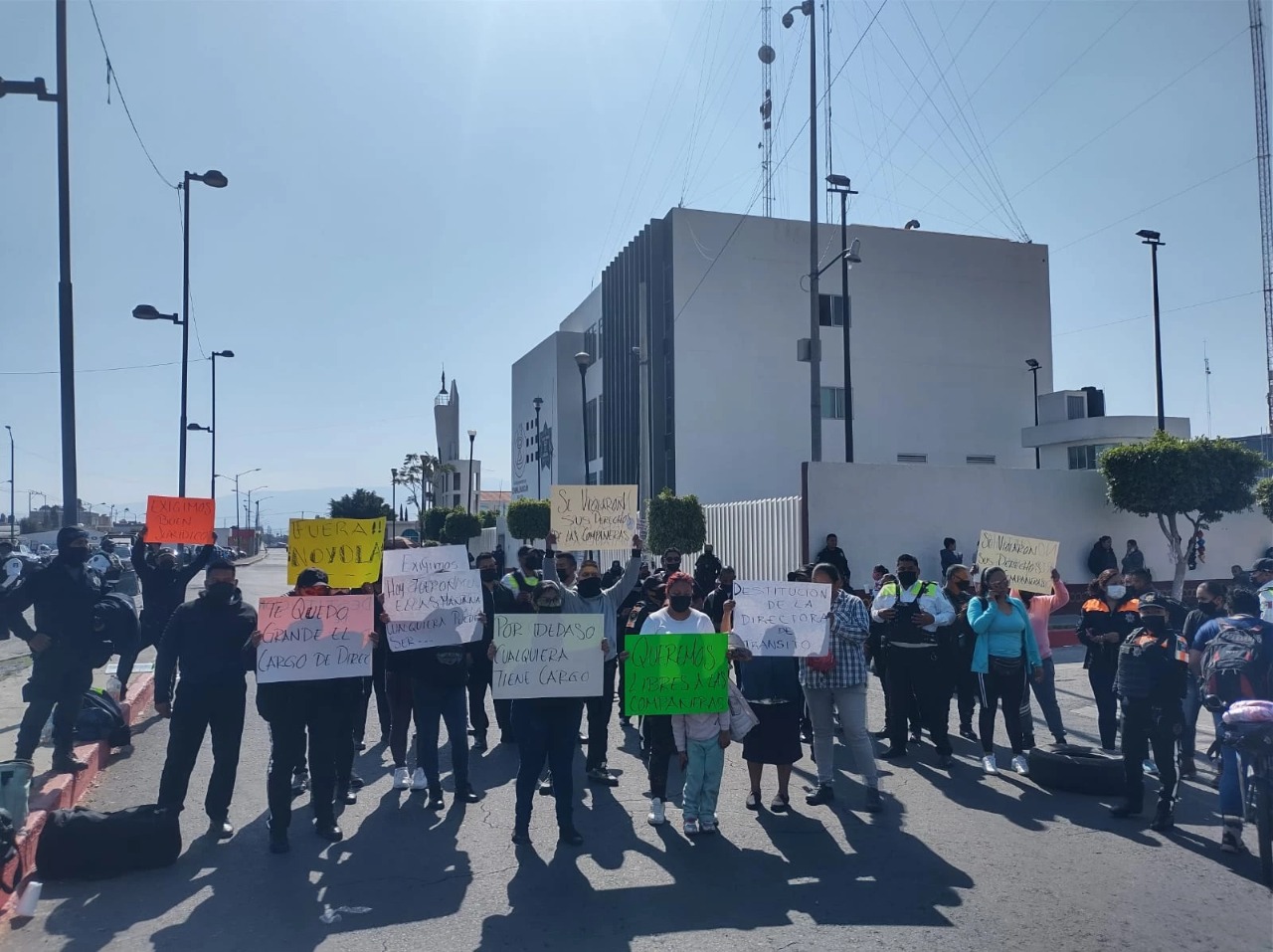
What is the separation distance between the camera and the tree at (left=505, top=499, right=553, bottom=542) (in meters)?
39.5

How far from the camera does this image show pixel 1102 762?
26.3ft

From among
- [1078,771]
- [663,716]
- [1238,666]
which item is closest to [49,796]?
[663,716]

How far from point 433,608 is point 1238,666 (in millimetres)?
5955

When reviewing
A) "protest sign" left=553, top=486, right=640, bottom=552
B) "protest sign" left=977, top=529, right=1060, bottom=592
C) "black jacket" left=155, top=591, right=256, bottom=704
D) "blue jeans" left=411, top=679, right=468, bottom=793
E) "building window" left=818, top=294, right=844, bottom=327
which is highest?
"building window" left=818, top=294, right=844, bottom=327

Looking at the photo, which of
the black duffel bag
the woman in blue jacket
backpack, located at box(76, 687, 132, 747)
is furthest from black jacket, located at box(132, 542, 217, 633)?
the woman in blue jacket

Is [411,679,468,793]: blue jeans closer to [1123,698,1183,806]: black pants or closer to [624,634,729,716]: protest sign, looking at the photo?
[624,634,729,716]: protest sign

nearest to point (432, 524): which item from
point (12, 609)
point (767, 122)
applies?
point (767, 122)

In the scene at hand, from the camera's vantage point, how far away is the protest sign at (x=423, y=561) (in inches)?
311

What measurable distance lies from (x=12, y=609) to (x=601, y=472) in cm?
3981

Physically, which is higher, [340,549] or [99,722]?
[340,549]

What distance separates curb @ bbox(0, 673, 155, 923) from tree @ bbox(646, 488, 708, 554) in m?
16.0

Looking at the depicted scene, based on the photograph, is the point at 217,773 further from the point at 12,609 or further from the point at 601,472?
the point at 601,472

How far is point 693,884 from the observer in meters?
5.94

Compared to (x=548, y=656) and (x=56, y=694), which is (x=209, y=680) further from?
(x=548, y=656)
